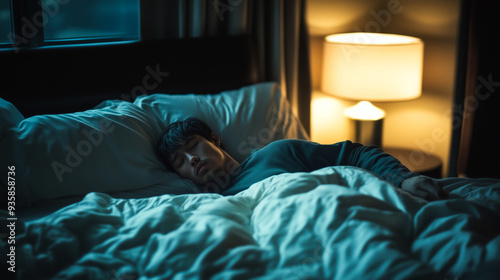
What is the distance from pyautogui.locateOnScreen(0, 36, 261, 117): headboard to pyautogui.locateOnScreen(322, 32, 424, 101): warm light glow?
46 centimetres

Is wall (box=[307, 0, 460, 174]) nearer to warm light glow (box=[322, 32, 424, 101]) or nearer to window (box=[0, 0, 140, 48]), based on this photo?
warm light glow (box=[322, 32, 424, 101])

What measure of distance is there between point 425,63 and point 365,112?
46 cm

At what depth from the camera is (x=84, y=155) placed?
1603 millimetres

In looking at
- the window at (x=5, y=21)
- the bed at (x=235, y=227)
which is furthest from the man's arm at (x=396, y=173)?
the window at (x=5, y=21)

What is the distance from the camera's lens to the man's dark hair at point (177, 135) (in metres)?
1.70

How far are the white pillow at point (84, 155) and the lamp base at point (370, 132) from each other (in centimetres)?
123

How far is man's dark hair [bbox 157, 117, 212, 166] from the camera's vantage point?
1.70 m

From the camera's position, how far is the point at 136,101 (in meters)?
1.94

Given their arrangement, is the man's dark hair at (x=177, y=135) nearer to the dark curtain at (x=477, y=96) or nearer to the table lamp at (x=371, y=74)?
the table lamp at (x=371, y=74)

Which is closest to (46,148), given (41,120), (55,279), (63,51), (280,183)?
(41,120)

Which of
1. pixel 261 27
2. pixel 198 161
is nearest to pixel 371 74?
pixel 261 27

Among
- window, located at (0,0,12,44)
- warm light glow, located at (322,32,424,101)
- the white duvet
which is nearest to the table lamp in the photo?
warm light glow, located at (322,32,424,101)

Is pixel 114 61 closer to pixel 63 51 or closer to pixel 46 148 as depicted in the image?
pixel 63 51

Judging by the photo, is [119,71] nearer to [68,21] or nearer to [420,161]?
[68,21]
